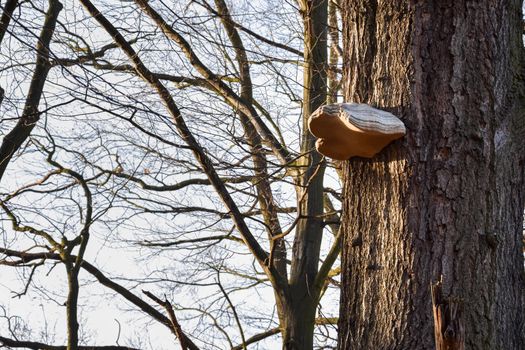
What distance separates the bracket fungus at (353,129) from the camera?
2.18 meters

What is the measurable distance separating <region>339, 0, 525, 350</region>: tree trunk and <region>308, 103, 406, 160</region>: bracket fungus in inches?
2.3

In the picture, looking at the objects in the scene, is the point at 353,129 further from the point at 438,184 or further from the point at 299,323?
the point at 299,323

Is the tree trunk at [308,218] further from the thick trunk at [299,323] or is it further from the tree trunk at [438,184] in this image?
the tree trunk at [438,184]

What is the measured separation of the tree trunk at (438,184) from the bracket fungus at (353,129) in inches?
2.3

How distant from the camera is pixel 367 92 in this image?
7.87ft

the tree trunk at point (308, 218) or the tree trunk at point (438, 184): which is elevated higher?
the tree trunk at point (308, 218)

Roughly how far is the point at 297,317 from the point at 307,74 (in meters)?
1.94

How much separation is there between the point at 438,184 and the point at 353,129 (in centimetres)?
30

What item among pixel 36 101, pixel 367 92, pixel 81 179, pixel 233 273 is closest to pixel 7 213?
pixel 81 179

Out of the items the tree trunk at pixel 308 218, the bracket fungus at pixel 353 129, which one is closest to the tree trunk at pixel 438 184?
the bracket fungus at pixel 353 129

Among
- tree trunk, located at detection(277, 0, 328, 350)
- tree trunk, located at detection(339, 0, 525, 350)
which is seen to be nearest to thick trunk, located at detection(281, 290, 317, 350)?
tree trunk, located at detection(277, 0, 328, 350)

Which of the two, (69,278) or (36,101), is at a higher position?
(36,101)

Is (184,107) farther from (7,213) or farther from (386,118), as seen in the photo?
(386,118)

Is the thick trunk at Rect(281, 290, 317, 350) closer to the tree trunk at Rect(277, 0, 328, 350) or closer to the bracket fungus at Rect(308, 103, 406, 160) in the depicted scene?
the tree trunk at Rect(277, 0, 328, 350)
